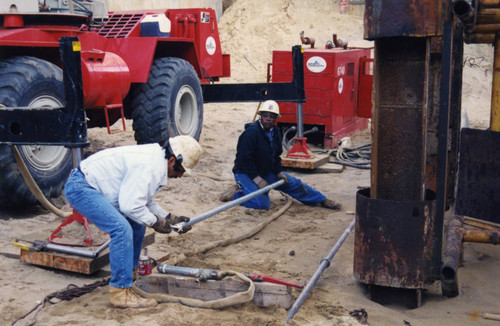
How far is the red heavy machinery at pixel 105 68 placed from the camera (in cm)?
625

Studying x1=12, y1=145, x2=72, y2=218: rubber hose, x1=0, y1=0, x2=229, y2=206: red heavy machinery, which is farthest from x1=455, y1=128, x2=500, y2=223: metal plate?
x1=0, y1=0, x2=229, y2=206: red heavy machinery

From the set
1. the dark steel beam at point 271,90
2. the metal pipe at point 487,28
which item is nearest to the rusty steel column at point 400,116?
the metal pipe at point 487,28

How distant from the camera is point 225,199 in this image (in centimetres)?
771

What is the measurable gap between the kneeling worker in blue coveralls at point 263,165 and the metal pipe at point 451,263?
2.79 meters

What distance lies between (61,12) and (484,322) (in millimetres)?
5669

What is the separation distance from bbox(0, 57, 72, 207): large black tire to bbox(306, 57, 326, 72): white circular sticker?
505cm

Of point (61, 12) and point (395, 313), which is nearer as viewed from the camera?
point (395, 313)

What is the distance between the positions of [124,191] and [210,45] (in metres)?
6.90

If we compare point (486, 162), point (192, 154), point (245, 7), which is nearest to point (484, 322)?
point (486, 162)

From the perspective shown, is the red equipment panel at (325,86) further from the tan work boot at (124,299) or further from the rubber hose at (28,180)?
the tan work boot at (124,299)

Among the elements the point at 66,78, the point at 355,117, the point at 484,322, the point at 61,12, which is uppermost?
the point at 61,12

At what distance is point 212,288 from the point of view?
4.50 metres

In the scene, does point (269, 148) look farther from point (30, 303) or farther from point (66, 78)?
point (30, 303)

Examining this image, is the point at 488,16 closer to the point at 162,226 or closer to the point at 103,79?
the point at 162,226
